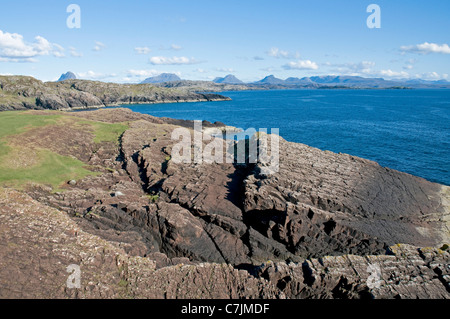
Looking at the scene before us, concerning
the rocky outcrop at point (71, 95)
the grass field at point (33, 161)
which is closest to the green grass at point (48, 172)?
the grass field at point (33, 161)

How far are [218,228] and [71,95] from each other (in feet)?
399

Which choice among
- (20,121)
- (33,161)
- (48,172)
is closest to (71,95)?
(20,121)

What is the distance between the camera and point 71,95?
121562mm

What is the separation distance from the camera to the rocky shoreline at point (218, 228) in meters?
13.5

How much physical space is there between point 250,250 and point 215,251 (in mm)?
2380

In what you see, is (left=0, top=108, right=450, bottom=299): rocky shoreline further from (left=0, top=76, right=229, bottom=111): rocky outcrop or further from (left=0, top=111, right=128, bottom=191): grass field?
(left=0, top=76, right=229, bottom=111): rocky outcrop

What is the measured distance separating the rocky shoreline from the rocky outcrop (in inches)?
3413

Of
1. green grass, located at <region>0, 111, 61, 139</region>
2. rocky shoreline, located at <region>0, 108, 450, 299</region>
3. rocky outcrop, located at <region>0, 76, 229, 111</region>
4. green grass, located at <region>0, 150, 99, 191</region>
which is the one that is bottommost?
rocky shoreline, located at <region>0, 108, 450, 299</region>

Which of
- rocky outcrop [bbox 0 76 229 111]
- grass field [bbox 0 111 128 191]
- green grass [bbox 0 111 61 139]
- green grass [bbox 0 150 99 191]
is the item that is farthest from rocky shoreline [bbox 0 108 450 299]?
rocky outcrop [bbox 0 76 229 111]

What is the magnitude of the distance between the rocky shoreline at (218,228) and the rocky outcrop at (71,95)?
86702mm

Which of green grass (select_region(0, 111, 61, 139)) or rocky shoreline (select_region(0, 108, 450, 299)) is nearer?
rocky shoreline (select_region(0, 108, 450, 299))

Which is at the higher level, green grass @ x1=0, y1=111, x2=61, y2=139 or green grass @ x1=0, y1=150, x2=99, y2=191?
green grass @ x1=0, y1=111, x2=61, y2=139

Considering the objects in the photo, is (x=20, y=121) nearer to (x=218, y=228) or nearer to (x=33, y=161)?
(x=33, y=161)

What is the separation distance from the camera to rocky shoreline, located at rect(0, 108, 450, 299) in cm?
1349
